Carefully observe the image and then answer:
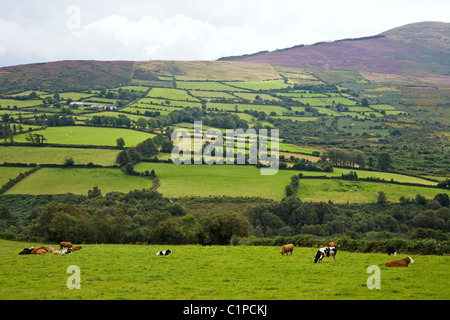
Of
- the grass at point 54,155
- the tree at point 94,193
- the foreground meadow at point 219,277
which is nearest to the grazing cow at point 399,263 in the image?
the foreground meadow at point 219,277

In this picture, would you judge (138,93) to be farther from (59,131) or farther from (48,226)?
(48,226)

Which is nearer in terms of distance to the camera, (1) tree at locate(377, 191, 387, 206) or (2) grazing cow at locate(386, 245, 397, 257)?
(2) grazing cow at locate(386, 245, 397, 257)

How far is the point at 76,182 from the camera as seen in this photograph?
82125 mm

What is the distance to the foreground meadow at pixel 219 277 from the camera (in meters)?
16.0

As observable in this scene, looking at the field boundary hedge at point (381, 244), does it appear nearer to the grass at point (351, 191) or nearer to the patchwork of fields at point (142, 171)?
the grass at point (351, 191)

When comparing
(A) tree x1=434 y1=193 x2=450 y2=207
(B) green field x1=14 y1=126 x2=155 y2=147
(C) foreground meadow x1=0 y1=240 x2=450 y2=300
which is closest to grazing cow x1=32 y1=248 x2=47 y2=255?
(C) foreground meadow x1=0 y1=240 x2=450 y2=300

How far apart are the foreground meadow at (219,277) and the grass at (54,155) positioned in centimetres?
6850

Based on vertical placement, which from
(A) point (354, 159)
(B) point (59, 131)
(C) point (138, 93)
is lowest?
(A) point (354, 159)

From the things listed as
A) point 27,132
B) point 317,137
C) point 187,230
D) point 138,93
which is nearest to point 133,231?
point 187,230

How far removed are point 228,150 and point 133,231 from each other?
6439 cm

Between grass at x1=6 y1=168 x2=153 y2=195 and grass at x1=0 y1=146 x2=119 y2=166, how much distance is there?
5.29m

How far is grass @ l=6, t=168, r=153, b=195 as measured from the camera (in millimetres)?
77938

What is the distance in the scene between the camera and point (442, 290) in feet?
51.7

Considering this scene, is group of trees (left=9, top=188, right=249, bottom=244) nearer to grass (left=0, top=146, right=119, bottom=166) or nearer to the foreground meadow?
the foreground meadow
